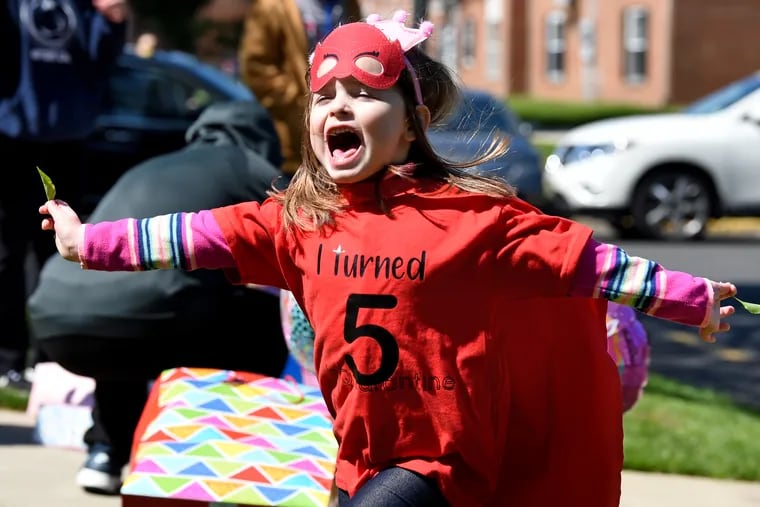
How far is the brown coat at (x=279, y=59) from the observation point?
22.6ft

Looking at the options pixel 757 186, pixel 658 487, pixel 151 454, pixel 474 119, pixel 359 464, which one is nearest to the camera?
pixel 359 464

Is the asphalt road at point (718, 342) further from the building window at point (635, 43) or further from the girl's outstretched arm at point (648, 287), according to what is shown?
the building window at point (635, 43)

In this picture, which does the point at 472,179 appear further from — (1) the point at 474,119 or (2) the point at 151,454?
(2) the point at 151,454

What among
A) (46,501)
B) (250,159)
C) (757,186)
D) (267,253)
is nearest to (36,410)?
(46,501)

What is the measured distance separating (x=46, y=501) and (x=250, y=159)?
131 centimetres

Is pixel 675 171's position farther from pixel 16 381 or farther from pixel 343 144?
pixel 343 144

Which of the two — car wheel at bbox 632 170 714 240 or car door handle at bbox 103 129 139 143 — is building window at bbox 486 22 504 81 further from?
car door handle at bbox 103 129 139 143

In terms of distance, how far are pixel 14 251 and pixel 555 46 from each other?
38.9 metres

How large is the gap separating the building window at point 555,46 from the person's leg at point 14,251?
125 feet

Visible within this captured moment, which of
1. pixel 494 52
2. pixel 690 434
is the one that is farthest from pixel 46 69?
pixel 494 52

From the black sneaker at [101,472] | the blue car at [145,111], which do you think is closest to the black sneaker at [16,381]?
the black sneaker at [101,472]

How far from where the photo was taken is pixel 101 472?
16.4 feet

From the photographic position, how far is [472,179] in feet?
10.2

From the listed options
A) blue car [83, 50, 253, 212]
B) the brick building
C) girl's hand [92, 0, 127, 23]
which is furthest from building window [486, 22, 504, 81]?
girl's hand [92, 0, 127, 23]
